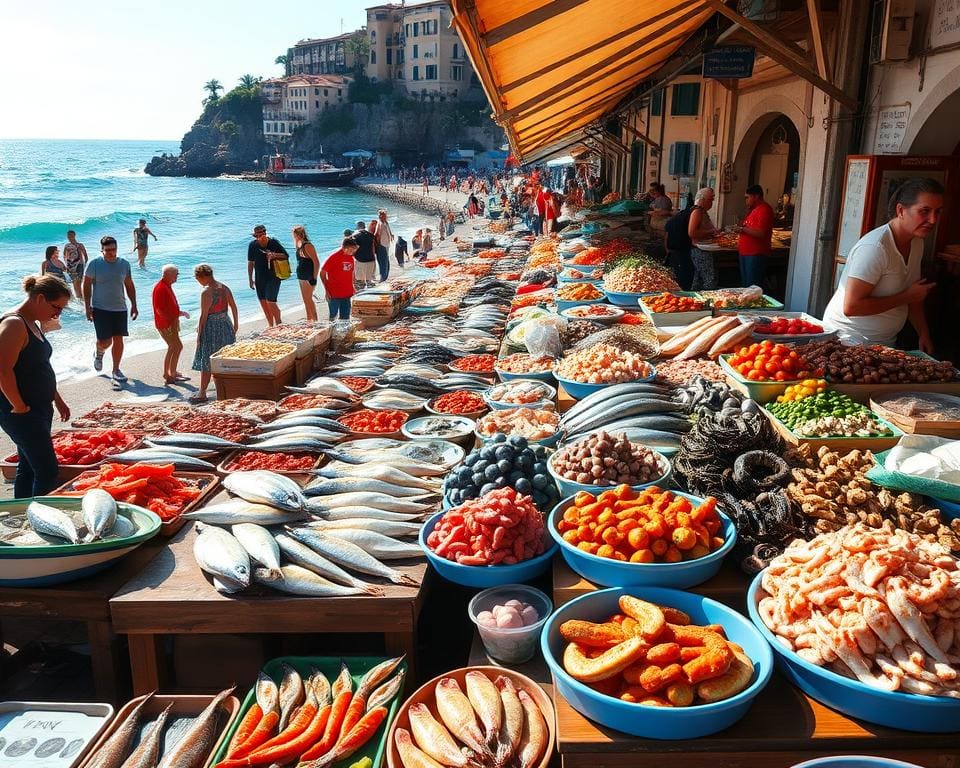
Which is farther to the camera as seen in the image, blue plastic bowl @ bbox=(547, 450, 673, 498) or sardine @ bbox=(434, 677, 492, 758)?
blue plastic bowl @ bbox=(547, 450, 673, 498)

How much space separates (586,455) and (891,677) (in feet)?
5.10

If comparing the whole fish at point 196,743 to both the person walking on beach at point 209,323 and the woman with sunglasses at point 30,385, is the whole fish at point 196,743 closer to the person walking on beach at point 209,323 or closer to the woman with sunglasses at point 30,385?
the woman with sunglasses at point 30,385

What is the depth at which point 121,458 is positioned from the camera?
14.6 feet

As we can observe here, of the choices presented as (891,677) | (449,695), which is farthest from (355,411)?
(891,677)

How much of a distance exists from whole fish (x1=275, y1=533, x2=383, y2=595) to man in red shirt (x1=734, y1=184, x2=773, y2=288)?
780cm

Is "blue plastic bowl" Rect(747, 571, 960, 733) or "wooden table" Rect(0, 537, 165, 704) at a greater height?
"blue plastic bowl" Rect(747, 571, 960, 733)

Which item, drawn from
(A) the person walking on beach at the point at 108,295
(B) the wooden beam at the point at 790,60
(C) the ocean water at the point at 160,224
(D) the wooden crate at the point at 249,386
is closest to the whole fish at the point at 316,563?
(D) the wooden crate at the point at 249,386

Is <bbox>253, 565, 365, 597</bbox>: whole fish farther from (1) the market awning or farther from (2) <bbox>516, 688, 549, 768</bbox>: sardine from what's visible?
(1) the market awning

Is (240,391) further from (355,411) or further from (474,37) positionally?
(474,37)

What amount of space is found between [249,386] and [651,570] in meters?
5.14

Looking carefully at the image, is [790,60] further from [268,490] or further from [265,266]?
[265,266]

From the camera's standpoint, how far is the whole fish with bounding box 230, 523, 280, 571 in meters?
3.14

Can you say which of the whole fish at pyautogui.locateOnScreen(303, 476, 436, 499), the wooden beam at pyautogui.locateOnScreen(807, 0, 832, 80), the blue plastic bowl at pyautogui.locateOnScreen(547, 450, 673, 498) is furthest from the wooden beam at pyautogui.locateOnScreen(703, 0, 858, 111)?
the whole fish at pyautogui.locateOnScreen(303, 476, 436, 499)

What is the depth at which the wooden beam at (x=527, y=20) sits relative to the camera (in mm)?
4555
